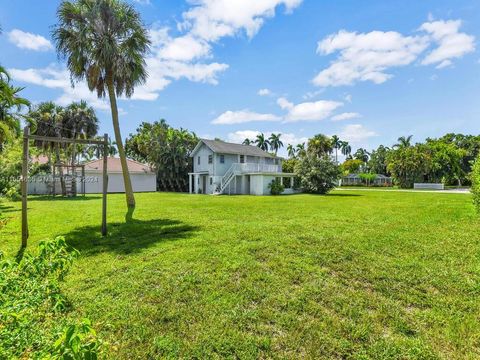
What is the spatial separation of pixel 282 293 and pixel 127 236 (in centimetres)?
541

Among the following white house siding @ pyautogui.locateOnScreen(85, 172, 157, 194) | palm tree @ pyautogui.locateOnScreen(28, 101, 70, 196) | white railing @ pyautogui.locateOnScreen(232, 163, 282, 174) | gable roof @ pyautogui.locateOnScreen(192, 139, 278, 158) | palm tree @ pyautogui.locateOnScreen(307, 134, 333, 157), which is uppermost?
palm tree @ pyautogui.locateOnScreen(307, 134, 333, 157)

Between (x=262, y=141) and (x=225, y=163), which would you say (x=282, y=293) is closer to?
(x=225, y=163)

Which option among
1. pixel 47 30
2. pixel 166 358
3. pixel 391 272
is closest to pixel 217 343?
pixel 166 358

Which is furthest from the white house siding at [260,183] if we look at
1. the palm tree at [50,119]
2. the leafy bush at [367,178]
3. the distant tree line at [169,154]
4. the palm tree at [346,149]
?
the palm tree at [346,149]

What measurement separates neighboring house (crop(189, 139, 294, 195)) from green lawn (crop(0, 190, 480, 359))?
20.8m

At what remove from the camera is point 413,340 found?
337cm

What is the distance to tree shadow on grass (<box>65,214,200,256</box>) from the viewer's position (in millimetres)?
6898

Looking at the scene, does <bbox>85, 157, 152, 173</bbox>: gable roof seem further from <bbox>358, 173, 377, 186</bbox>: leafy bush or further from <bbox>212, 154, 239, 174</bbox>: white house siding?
<bbox>358, 173, 377, 186</bbox>: leafy bush

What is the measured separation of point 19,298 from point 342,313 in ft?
12.0

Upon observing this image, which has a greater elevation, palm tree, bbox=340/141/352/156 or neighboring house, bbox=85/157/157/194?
palm tree, bbox=340/141/352/156

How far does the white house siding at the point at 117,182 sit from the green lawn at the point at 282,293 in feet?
83.9

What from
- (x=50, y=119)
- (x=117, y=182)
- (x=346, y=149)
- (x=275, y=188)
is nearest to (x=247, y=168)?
(x=275, y=188)

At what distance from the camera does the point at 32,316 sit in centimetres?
257

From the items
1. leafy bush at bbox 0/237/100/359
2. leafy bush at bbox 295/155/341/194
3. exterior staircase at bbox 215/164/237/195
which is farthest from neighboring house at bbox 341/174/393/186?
leafy bush at bbox 0/237/100/359
